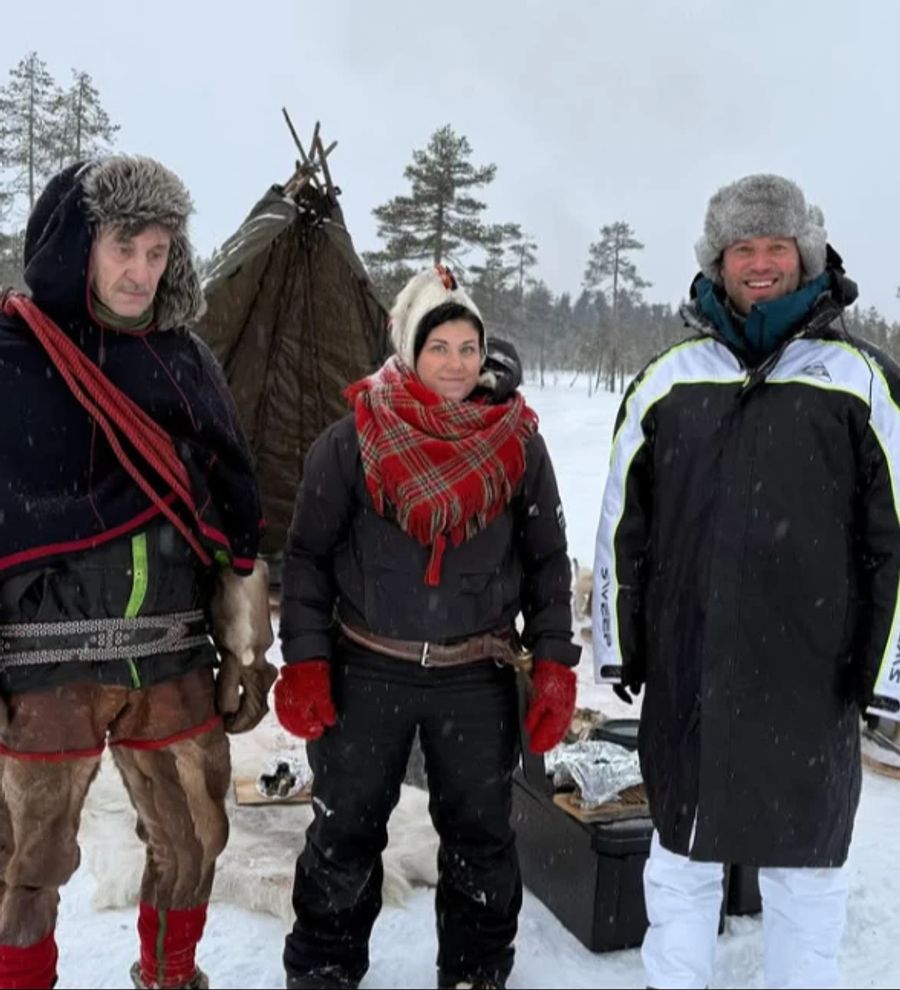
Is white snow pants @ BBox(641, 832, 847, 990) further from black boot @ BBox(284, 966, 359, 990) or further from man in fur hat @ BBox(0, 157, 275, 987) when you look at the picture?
man in fur hat @ BBox(0, 157, 275, 987)

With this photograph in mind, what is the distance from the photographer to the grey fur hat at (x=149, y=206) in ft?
6.61

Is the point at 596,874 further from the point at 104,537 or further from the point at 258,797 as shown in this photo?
the point at 104,537

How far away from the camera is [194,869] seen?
2.25m

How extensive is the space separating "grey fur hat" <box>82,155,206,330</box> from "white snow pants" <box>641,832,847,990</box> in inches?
68.1

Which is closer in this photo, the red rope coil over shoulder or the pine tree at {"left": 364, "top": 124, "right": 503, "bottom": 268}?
the red rope coil over shoulder

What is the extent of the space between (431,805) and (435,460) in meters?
0.92

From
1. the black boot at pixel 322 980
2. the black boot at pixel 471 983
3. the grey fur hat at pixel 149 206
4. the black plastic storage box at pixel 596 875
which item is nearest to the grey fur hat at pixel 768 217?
the grey fur hat at pixel 149 206

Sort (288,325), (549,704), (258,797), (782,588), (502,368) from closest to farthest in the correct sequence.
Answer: (782,588) → (549,704) → (502,368) → (258,797) → (288,325)

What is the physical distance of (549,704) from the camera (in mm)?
2357

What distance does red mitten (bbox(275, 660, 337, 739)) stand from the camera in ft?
7.48

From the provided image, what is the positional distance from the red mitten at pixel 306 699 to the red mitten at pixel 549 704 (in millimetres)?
502

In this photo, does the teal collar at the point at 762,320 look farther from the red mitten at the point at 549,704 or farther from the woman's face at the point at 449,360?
the red mitten at the point at 549,704

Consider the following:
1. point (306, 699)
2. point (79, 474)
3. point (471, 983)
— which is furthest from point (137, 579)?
point (471, 983)

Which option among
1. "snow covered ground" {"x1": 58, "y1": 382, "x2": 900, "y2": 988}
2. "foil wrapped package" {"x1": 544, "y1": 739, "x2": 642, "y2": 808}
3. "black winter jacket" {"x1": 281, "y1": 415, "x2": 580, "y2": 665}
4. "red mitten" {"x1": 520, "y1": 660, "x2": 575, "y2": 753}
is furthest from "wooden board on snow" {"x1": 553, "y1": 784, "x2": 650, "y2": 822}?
"black winter jacket" {"x1": 281, "y1": 415, "x2": 580, "y2": 665}
